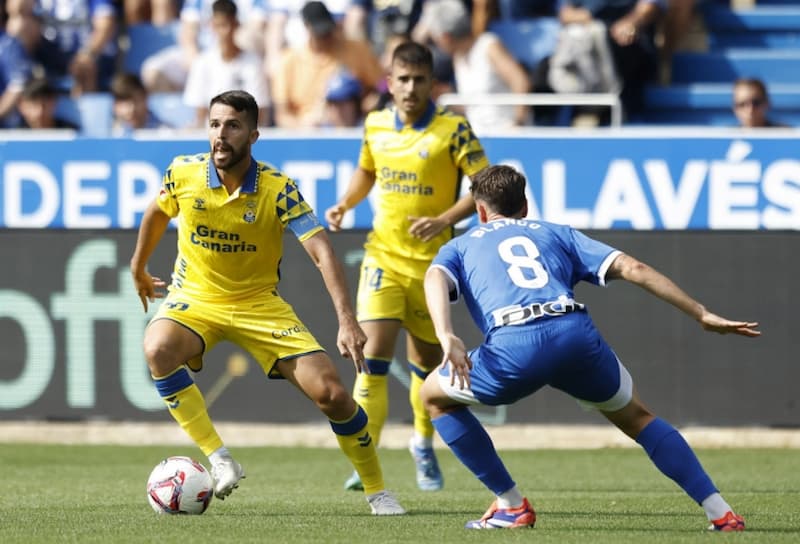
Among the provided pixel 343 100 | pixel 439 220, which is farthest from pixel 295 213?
pixel 343 100

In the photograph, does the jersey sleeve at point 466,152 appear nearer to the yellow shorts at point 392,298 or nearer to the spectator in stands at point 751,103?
the yellow shorts at point 392,298

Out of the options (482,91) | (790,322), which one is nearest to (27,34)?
(482,91)

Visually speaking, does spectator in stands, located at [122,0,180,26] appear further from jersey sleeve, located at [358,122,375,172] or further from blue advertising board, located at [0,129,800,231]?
jersey sleeve, located at [358,122,375,172]

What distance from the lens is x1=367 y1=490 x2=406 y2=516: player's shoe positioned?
7832 mm

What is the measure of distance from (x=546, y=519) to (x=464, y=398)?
105 cm

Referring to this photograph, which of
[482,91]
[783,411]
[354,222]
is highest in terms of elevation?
[482,91]

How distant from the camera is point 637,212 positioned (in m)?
12.2

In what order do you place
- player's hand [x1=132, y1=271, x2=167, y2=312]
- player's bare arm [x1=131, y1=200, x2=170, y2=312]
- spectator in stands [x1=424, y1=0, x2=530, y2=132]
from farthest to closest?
spectator in stands [x1=424, y1=0, x2=530, y2=132]
player's hand [x1=132, y1=271, x2=167, y2=312]
player's bare arm [x1=131, y1=200, x2=170, y2=312]

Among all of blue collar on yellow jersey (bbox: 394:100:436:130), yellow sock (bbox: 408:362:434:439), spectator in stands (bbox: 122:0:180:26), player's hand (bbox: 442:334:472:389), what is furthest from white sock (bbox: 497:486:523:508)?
spectator in stands (bbox: 122:0:180:26)

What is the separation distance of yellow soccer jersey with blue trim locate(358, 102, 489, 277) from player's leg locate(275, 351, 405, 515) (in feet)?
6.72

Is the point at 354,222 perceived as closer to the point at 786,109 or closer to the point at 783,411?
the point at 783,411

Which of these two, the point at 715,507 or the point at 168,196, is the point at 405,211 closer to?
the point at 168,196

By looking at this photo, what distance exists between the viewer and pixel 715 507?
22.7 feet

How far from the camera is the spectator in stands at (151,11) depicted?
1648 centimetres
